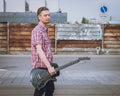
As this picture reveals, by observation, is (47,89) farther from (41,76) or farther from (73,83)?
(73,83)

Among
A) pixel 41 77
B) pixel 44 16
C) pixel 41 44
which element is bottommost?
pixel 41 77

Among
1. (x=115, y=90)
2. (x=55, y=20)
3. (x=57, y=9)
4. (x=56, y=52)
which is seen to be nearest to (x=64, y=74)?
(x=115, y=90)

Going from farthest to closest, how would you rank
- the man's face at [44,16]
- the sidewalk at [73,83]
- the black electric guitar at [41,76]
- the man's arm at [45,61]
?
the sidewalk at [73,83] → the man's face at [44,16] → the black electric guitar at [41,76] → the man's arm at [45,61]

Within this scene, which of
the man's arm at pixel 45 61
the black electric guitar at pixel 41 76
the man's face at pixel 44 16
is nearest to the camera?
the man's arm at pixel 45 61

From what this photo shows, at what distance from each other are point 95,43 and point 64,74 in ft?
34.2

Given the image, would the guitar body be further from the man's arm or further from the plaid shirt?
the man's arm

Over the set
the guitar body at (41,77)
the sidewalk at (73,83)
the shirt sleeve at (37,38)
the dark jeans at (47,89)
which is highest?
the shirt sleeve at (37,38)

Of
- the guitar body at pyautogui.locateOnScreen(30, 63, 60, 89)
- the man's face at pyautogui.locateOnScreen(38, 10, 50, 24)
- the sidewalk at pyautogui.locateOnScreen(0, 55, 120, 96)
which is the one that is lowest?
the sidewalk at pyautogui.locateOnScreen(0, 55, 120, 96)

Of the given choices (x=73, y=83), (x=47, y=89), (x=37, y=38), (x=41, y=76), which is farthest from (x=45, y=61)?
(x=73, y=83)

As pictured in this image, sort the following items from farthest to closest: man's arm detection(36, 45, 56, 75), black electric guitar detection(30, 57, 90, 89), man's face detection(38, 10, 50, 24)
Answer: man's face detection(38, 10, 50, 24) < black electric guitar detection(30, 57, 90, 89) < man's arm detection(36, 45, 56, 75)

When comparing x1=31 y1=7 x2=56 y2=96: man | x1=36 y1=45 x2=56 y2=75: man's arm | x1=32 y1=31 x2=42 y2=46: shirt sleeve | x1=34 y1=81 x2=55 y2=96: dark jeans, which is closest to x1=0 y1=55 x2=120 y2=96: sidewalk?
x1=34 y1=81 x2=55 y2=96: dark jeans

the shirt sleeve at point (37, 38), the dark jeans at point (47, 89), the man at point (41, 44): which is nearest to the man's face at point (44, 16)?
the man at point (41, 44)

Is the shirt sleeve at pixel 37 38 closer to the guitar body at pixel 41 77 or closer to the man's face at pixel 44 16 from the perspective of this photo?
the man's face at pixel 44 16

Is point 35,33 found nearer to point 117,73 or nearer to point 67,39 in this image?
point 117,73
